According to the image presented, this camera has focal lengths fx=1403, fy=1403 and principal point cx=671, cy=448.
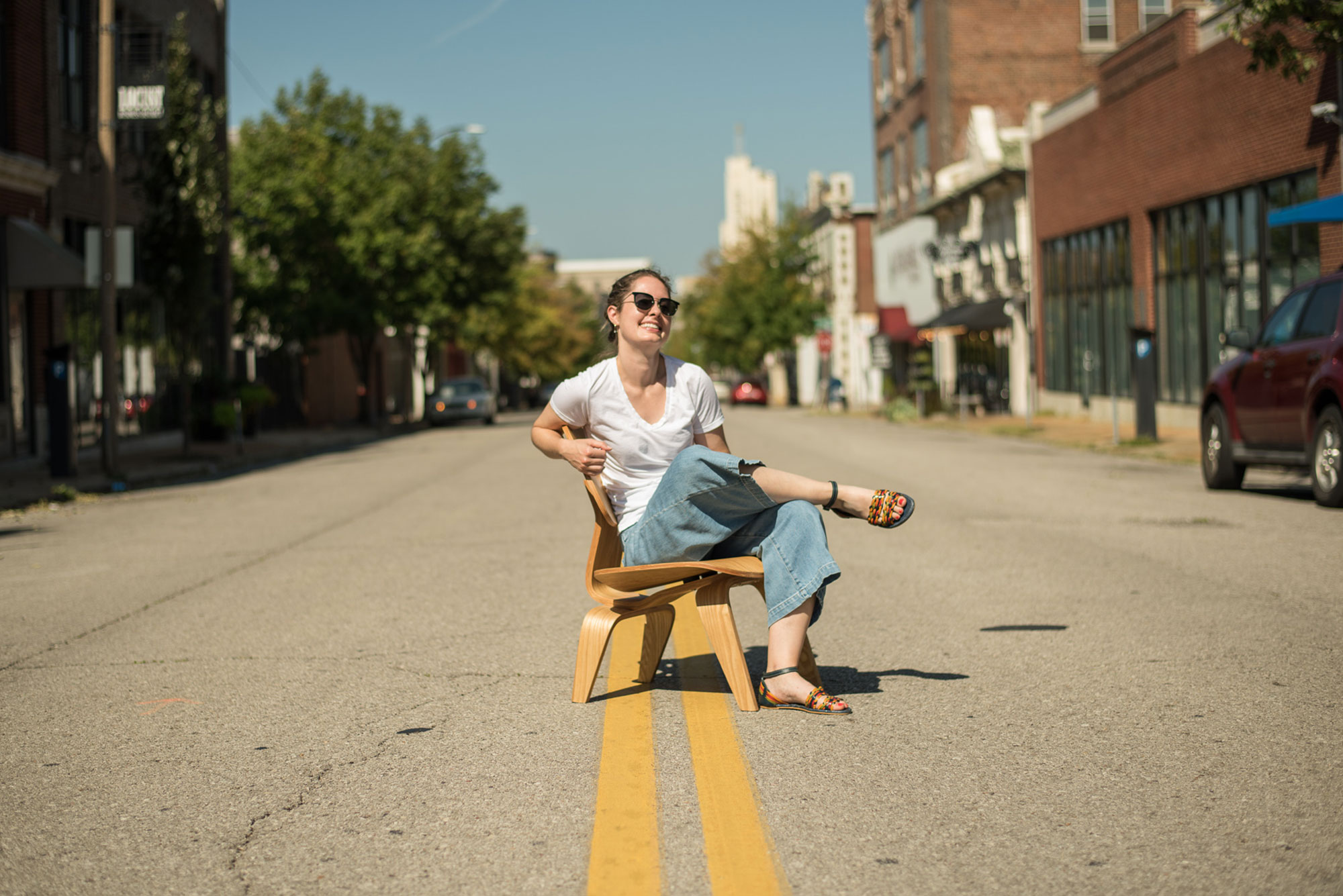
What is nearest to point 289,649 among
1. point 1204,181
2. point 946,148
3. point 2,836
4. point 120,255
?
point 2,836

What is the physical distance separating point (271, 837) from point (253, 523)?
10.2m

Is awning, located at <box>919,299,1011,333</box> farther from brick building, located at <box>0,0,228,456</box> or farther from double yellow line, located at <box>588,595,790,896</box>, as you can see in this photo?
double yellow line, located at <box>588,595,790,896</box>

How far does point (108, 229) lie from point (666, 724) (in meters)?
17.1

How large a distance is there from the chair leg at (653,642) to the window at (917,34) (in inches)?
1935

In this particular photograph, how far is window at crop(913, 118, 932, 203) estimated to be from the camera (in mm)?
52719

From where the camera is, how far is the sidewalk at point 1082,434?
21844mm

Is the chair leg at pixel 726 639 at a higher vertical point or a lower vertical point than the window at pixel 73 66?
lower

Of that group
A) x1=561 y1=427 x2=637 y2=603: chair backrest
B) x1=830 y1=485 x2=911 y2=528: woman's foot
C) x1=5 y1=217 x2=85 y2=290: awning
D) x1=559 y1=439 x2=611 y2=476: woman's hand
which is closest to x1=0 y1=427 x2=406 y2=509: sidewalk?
x1=5 y1=217 x2=85 y2=290: awning

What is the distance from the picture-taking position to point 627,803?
414 centimetres

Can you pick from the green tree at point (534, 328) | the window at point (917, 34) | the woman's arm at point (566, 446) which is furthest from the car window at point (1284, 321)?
the window at point (917, 34)

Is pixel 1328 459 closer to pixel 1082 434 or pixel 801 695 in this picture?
pixel 801 695

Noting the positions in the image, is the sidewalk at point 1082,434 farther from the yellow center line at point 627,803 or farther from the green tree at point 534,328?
the green tree at point 534,328

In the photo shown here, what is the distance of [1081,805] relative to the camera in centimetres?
402

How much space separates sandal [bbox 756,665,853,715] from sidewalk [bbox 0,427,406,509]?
42.5ft
